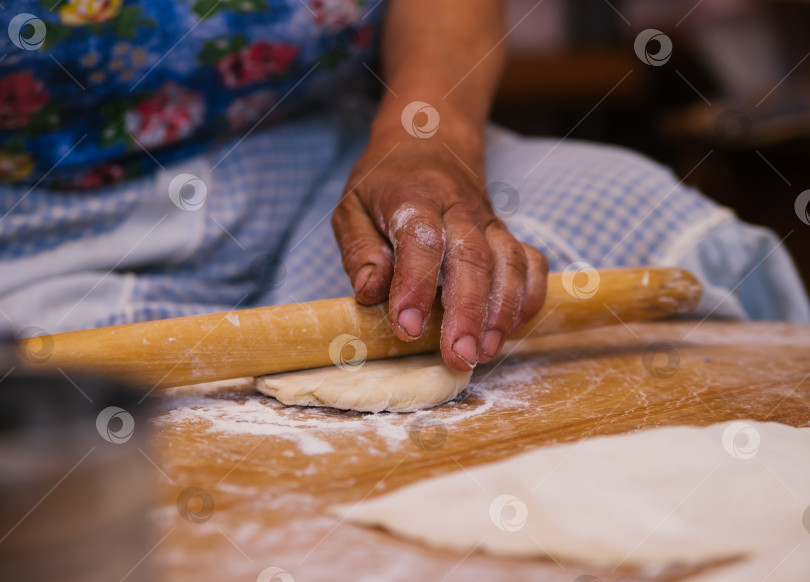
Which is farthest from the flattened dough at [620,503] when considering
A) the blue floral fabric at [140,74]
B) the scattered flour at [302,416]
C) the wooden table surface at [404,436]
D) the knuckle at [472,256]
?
the blue floral fabric at [140,74]

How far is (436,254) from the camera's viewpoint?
2.64 feet

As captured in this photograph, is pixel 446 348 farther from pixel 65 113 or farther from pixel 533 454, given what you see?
pixel 65 113

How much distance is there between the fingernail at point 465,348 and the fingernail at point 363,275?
14 centimetres

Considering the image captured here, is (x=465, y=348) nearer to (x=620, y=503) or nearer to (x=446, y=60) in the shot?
(x=620, y=503)

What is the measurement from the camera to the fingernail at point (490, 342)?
82 cm

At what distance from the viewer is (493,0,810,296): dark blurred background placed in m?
3.44

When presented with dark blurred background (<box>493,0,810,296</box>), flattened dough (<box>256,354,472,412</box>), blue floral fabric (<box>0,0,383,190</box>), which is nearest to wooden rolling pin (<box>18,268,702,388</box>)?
flattened dough (<box>256,354,472,412</box>)

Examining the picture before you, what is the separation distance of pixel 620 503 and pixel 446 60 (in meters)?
0.85

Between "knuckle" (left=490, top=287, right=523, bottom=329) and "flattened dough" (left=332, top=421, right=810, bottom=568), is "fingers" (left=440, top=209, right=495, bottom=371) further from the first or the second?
"flattened dough" (left=332, top=421, right=810, bottom=568)

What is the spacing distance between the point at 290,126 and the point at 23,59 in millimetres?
478

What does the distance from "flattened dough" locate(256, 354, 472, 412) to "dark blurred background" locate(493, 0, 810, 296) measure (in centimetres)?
274

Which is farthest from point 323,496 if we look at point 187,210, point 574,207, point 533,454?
point 574,207

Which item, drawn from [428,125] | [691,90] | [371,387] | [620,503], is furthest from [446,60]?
[691,90]

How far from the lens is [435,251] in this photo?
804 mm
